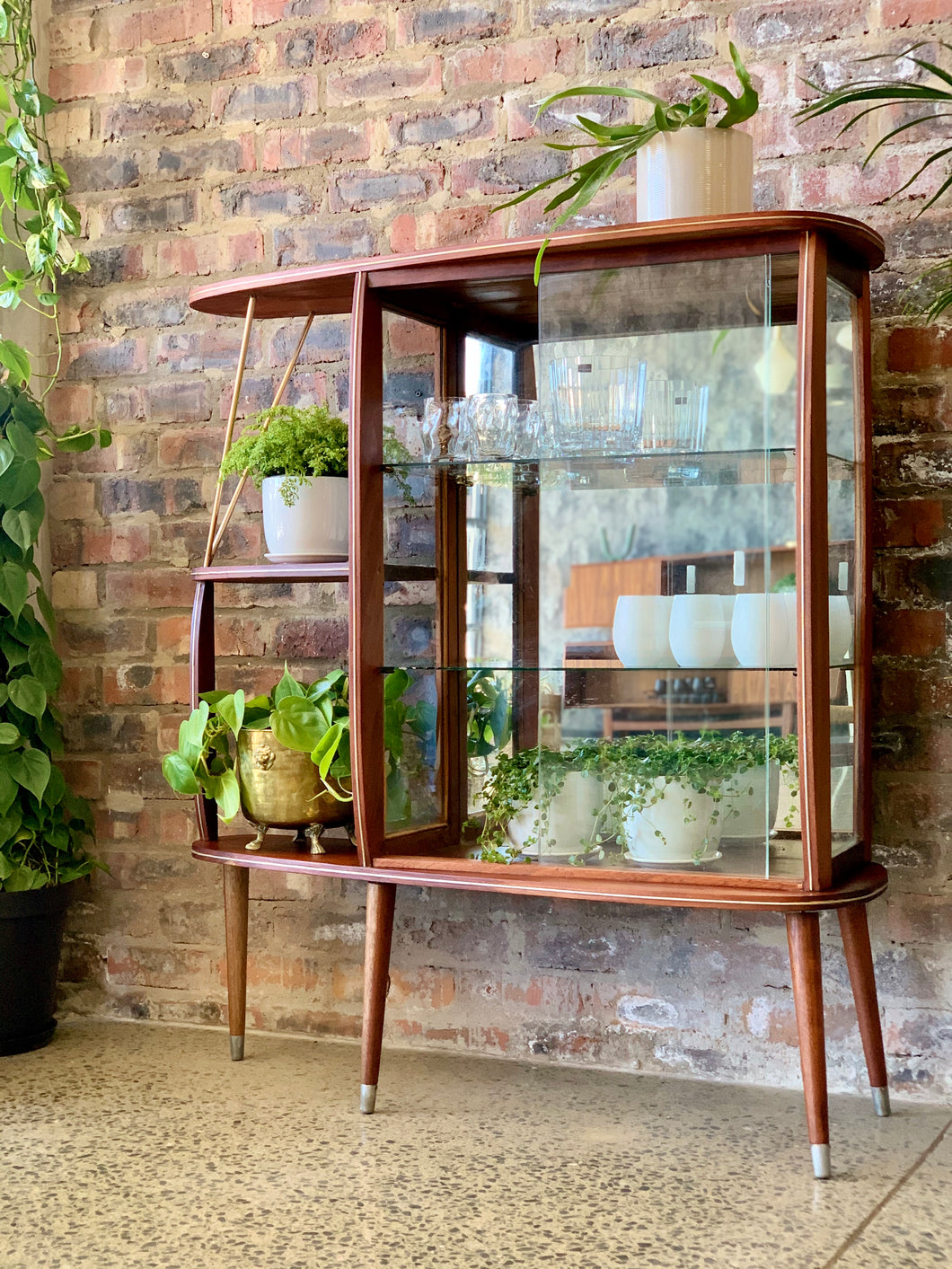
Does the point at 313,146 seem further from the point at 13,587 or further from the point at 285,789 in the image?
the point at 285,789

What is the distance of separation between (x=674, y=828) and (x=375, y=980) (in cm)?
57

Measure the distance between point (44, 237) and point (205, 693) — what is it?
975 millimetres

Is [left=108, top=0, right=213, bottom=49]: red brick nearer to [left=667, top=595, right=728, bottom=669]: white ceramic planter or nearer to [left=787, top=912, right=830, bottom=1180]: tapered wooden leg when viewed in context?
[left=667, top=595, right=728, bottom=669]: white ceramic planter

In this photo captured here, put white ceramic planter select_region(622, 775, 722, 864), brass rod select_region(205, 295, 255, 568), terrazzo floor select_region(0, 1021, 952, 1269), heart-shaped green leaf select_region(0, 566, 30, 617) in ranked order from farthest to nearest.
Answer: heart-shaped green leaf select_region(0, 566, 30, 617), brass rod select_region(205, 295, 255, 568), white ceramic planter select_region(622, 775, 722, 864), terrazzo floor select_region(0, 1021, 952, 1269)

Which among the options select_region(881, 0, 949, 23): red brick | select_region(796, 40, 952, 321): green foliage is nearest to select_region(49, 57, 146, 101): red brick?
select_region(796, 40, 952, 321): green foliage

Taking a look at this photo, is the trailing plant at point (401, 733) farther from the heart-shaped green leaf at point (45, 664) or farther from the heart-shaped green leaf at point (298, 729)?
the heart-shaped green leaf at point (45, 664)

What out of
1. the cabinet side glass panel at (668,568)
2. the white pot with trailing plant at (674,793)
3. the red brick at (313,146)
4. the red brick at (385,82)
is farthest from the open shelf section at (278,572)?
the red brick at (385,82)

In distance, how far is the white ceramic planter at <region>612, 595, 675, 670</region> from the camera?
2002mm

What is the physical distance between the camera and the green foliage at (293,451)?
90.4 inches

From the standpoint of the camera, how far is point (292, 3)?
8.86 feet

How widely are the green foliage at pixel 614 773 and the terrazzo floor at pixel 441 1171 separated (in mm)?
473

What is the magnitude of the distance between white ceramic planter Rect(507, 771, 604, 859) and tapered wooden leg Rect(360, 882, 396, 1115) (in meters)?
0.29

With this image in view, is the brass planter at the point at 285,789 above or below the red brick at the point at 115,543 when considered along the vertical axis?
below

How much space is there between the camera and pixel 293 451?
2.30 metres
